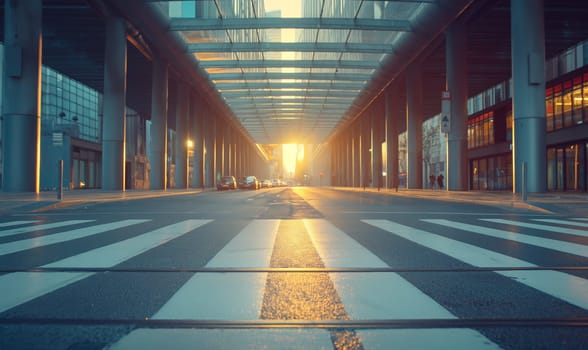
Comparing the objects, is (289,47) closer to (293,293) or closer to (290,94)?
(290,94)

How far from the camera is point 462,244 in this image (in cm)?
559

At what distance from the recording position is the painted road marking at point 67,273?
3.09m

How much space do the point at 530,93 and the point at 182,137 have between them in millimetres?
29448

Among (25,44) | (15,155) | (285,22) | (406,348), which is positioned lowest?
(406,348)

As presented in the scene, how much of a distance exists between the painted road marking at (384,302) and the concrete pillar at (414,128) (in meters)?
30.6

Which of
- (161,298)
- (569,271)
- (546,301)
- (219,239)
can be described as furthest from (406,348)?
(219,239)

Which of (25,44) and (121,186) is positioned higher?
(25,44)

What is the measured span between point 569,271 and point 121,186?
2524cm

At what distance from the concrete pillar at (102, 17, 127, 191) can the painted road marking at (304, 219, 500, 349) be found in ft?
75.0

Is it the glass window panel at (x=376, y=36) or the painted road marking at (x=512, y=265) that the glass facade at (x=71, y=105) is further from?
the painted road marking at (x=512, y=265)

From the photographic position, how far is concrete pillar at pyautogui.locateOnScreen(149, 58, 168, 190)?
103 ft

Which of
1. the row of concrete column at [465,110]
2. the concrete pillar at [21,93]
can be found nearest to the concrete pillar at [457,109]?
the row of concrete column at [465,110]

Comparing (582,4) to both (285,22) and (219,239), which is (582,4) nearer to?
(285,22)

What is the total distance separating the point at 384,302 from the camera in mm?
2910
